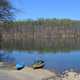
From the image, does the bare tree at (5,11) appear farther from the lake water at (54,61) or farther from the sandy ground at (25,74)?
the lake water at (54,61)

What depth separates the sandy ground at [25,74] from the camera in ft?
73.3

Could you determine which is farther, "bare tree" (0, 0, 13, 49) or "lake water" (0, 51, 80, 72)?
"lake water" (0, 51, 80, 72)

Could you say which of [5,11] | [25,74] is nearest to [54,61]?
[25,74]

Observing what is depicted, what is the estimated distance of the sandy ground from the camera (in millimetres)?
22353

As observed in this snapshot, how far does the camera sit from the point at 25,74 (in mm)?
24906

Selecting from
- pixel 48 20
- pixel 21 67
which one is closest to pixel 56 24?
pixel 48 20

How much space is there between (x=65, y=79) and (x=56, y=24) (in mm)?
154821

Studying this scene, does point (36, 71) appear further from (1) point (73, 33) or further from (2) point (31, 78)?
(1) point (73, 33)

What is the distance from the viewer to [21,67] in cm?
2817

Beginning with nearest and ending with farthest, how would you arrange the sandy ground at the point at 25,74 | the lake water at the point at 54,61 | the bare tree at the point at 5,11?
the bare tree at the point at 5,11
the sandy ground at the point at 25,74
the lake water at the point at 54,61

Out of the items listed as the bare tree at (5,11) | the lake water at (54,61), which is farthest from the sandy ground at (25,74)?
the lake water at (54,61)

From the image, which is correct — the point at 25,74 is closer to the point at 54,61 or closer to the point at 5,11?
the point at 5,11

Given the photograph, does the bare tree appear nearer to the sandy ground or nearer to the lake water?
the sandy ground

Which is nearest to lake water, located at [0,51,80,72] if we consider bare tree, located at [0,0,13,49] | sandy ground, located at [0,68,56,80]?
sandy ground, located at [0,68,56,80]
